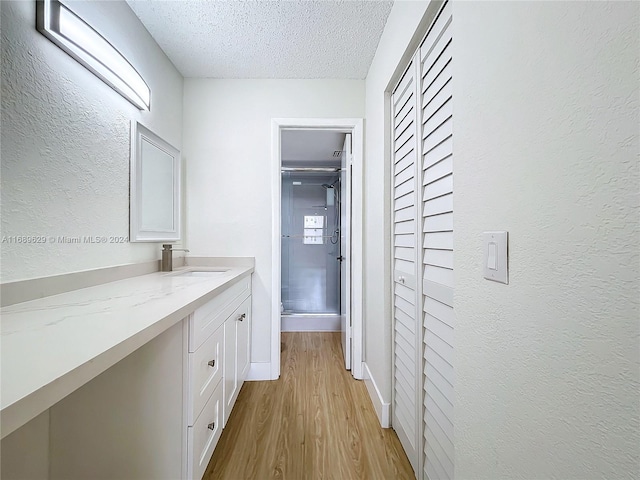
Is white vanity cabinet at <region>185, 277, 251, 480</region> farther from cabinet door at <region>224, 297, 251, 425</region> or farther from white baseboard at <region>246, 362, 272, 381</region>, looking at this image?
white baseboard at <region>246, 362, 272, 381</region>

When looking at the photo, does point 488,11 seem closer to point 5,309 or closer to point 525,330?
point 525,330

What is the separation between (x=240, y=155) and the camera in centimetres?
235

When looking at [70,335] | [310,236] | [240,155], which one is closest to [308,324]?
[310,236]

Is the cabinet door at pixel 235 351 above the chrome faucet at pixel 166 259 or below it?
below

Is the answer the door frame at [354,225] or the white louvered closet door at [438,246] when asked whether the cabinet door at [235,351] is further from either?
the white louvered closet door at [438,246]

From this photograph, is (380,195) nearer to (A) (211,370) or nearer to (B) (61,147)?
(A) (211,370)

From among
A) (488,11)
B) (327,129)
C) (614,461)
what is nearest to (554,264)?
(614,461)

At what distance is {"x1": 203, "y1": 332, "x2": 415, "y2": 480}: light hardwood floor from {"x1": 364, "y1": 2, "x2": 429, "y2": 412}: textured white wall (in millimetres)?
232

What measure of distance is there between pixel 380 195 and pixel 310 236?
6.72ft

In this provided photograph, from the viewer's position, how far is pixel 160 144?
199cm

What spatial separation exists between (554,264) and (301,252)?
132 inches

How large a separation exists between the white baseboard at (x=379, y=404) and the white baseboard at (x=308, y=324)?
4.81 ft

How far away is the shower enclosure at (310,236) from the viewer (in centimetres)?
380

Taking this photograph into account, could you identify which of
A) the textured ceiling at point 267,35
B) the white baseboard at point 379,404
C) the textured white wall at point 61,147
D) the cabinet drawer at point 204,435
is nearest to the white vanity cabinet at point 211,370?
the cabinet drawer at point 204,435
